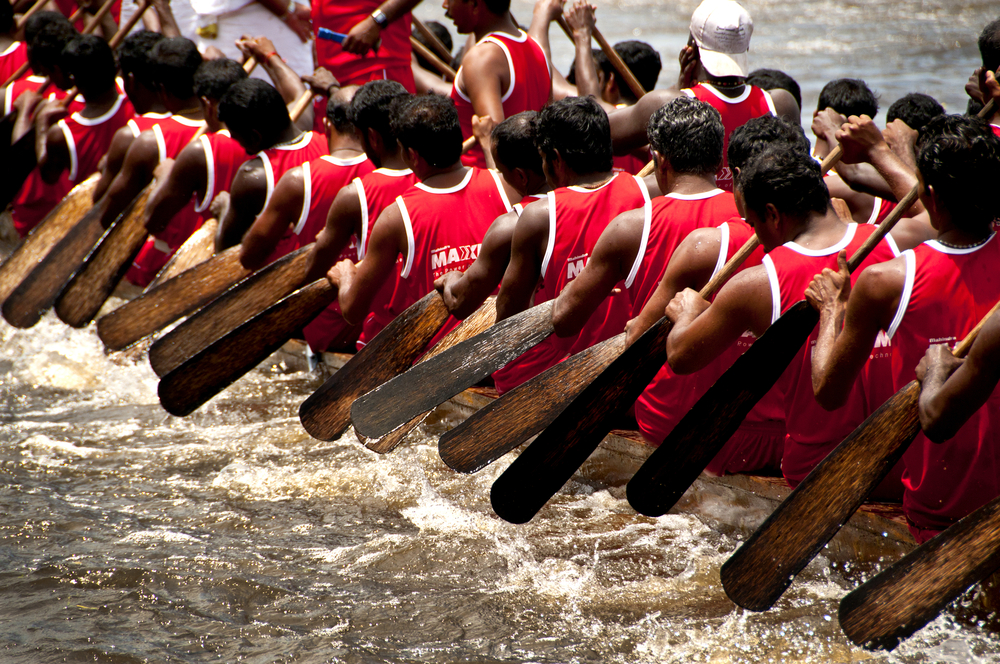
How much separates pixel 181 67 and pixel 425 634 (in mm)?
3966

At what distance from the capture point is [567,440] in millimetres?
3152

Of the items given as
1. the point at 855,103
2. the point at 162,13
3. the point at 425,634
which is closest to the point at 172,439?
the point at 425,634

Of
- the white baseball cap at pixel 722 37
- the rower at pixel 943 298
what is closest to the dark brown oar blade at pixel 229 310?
the white baseball cap at pixel 722 37

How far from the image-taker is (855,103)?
466 cm

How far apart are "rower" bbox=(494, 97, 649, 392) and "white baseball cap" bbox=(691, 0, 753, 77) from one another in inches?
45.2

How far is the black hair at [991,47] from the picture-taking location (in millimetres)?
3971

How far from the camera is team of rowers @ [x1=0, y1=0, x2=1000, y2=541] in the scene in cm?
252

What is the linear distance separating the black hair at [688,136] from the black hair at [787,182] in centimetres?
42

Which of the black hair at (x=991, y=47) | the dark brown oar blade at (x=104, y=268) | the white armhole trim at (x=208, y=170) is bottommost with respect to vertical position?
the dark brown oar blade at (x=104, y=268)

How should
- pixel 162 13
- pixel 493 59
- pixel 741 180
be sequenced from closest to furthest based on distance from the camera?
pixel 741 180, pixel 493 59, pixel 162 13

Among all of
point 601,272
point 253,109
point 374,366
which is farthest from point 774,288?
point 253,109

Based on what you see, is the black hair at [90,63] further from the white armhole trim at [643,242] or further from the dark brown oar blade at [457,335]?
the white armhole trim at [643,242]

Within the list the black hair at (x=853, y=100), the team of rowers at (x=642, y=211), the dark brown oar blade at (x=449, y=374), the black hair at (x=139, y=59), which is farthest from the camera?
the black hair at (x=139, y=59)

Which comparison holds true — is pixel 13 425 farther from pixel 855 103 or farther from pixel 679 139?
pixel 855 103
